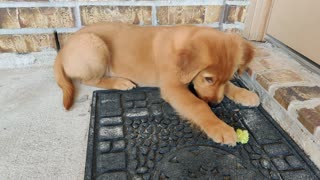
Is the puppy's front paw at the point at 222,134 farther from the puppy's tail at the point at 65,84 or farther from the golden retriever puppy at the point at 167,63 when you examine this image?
the puppy's tail at the point at 65,84

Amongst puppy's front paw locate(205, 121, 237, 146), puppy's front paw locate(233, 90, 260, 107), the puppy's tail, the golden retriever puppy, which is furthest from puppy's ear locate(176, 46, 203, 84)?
the puppy's tail

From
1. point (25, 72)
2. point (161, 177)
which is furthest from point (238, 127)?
point (25, 72)

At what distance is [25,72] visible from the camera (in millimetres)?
1688

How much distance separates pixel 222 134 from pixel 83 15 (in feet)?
3.69

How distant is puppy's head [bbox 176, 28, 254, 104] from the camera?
3.71ft

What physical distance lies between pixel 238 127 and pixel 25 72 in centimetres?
131

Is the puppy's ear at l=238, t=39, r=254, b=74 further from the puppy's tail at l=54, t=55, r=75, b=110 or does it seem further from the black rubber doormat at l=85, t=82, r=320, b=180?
the puppy's tail at l=54, t=55, r=75, b=110

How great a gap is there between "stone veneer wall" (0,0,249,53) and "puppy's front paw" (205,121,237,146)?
2.95ft

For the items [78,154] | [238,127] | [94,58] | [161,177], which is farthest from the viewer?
[94,58]

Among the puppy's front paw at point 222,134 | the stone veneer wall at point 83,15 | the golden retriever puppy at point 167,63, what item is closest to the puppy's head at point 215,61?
the golden retriever puppy at point 167,63

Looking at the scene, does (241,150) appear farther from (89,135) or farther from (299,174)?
(89,135)

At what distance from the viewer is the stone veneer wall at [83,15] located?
163 centimetres

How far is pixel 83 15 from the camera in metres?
1.68

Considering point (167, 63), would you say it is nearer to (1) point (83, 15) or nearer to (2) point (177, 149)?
(2) point (177, 149)
